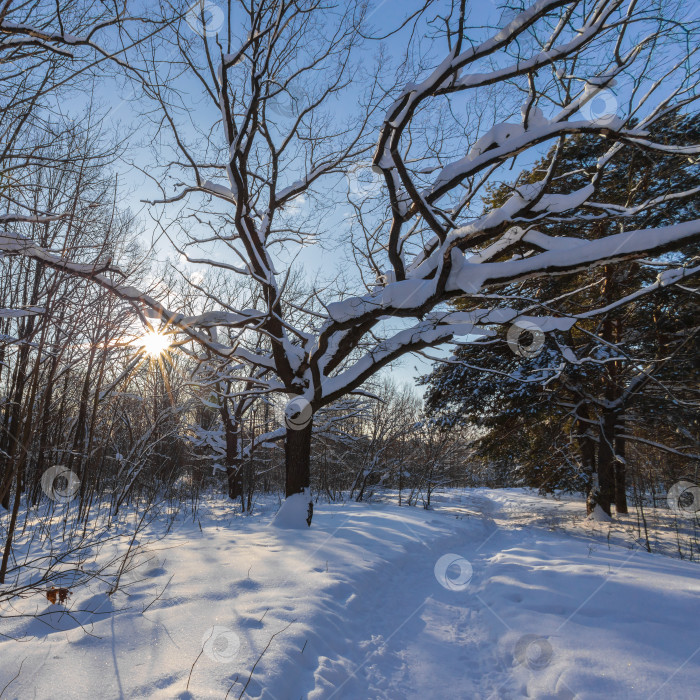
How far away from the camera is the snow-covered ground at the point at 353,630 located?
213cm

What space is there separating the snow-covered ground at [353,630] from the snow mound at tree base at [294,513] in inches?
55.7

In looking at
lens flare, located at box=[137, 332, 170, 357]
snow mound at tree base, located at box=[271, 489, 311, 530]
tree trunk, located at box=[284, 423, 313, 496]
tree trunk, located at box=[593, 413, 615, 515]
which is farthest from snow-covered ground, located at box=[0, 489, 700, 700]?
tree trunk, located at box=[593, 413, 615, 515]

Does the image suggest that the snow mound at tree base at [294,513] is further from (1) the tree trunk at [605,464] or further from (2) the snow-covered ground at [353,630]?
(1) the tree trunk at [605,464]

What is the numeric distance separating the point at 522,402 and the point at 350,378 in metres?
5.60

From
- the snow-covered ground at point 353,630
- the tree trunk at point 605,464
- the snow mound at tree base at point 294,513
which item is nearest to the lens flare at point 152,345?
the snow-covered ground at point 353,630

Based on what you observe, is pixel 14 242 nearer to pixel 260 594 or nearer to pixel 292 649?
pixel 260 594

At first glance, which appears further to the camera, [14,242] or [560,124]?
[560,124]

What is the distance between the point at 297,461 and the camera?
21.9 feet

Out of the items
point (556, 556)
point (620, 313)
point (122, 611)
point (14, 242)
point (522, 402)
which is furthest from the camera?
point (522, 402)

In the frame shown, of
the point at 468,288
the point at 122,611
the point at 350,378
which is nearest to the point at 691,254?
the point at 468,288

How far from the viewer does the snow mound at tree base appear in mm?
6340

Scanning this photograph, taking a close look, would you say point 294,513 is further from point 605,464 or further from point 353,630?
point 605,464

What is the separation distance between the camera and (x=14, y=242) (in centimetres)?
377

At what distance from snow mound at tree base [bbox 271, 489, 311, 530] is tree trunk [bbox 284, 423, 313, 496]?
125mm
